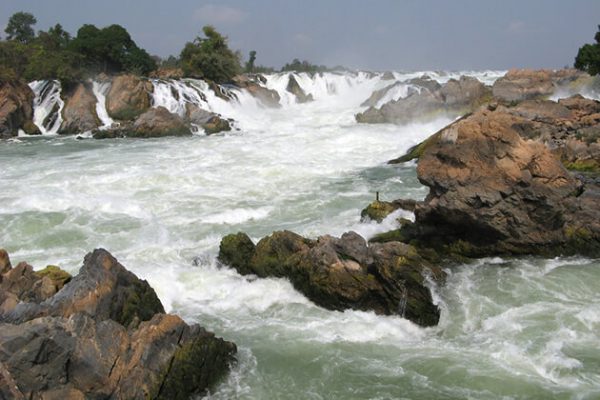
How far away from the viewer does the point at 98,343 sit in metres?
7.01

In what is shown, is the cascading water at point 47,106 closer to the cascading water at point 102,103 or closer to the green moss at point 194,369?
the cascading water at point 102,103

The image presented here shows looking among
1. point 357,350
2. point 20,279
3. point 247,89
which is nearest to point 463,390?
point 357,350

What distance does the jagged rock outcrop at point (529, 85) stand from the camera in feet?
123

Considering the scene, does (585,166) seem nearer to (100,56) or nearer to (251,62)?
(100,56)

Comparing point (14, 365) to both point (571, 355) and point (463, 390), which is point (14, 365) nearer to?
Answer: point (463, 390)

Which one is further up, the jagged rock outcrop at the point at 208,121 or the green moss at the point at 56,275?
the jagged rock outcrop at the point at 208,121

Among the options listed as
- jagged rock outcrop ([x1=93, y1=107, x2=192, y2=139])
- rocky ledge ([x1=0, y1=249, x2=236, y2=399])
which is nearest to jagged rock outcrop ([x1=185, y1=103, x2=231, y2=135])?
jagged rock outcrop ([x1=93, y1=107, x2=192, y2=139])

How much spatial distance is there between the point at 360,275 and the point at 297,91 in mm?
51709

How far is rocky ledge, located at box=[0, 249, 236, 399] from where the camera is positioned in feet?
21.0

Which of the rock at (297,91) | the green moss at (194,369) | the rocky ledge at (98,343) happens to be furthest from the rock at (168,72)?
the green moss at (194,369)

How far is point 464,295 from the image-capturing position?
35.1 feet

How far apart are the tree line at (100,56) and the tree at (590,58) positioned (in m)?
32.9

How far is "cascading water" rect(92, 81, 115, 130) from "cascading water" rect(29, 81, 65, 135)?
268cm

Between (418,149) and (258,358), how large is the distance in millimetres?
18392
